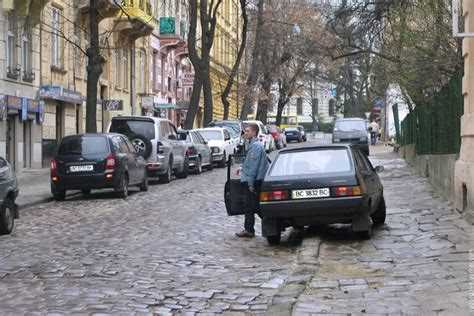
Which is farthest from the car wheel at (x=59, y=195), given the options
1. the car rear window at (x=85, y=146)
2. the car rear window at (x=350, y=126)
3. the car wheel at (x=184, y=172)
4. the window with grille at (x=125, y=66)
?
the car rear window at (x=350, y=126)

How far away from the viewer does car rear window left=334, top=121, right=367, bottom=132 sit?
41594mm

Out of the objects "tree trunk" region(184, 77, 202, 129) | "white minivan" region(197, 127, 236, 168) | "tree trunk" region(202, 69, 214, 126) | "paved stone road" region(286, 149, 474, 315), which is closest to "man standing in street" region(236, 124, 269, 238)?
"paved stone road" region(286, 149, 474, 315)

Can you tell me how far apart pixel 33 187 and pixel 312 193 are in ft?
40.9

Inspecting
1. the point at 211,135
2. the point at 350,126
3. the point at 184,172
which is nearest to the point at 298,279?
the point at 184,172

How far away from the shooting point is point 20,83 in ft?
85.4

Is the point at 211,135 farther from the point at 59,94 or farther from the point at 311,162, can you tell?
the point at 311,162

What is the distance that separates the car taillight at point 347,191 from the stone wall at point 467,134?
214cm

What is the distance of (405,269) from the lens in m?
9.18

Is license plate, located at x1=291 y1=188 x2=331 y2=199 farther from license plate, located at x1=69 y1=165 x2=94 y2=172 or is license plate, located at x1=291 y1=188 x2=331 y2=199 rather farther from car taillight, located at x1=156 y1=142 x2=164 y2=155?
car taillight, located at x1=156 y1=142 x2=164 y2=155

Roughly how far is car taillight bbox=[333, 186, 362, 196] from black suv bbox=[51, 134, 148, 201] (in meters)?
8.77

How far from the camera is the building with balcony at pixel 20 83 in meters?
24.8

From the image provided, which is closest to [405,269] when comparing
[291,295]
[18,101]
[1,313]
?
[291,295]

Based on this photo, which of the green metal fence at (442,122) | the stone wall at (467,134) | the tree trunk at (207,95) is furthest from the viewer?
the tree trunk at (207,95)

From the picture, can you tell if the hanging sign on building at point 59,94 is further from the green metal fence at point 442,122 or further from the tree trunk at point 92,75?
the green metal fence at point 442,122
